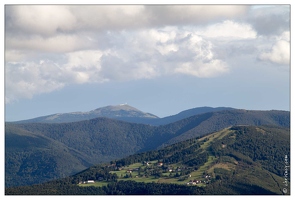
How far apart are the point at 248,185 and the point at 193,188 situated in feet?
72.3

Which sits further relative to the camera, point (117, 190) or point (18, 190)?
point (117, 190)

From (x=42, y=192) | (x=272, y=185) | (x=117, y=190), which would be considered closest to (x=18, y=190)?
(x=42, y=192)
